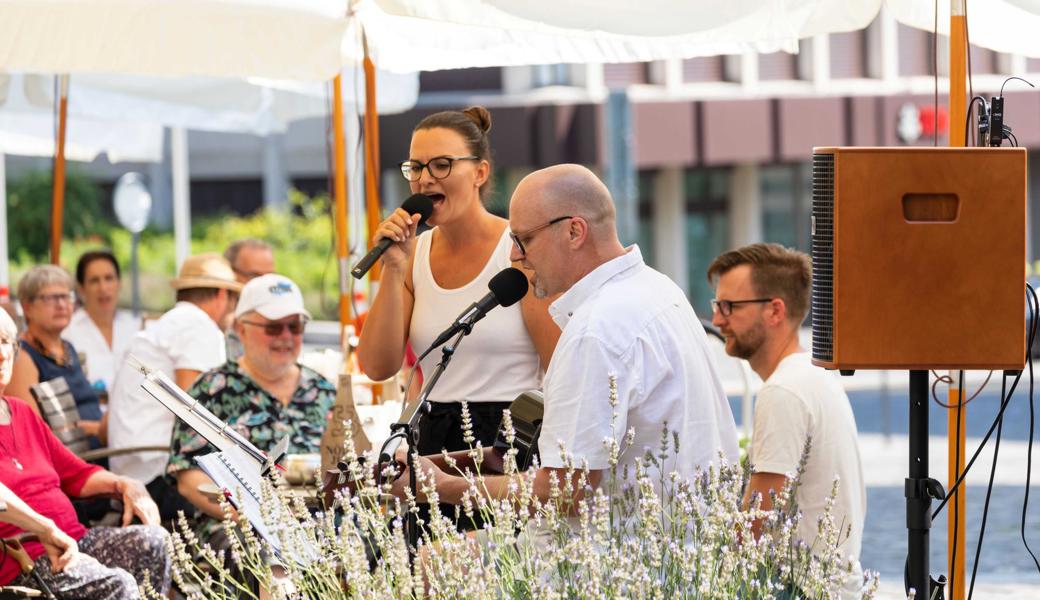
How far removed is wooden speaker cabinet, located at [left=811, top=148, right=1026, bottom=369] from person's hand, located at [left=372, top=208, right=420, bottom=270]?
138 cm

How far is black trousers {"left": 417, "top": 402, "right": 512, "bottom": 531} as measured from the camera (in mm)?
4578

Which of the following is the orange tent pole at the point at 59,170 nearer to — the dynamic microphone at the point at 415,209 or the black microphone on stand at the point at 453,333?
the dynamic microphone at the point at 415,209

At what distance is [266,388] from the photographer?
5.81 meters

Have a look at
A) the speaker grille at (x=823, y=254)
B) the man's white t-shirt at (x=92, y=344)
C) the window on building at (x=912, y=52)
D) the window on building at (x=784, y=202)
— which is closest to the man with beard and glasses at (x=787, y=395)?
the speaker grille at (x=823, y=254)

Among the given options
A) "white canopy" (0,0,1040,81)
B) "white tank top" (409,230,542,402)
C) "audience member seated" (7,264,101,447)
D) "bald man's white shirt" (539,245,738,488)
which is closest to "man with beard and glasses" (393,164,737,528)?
"bald man's white shirt" (539,245,738,488)

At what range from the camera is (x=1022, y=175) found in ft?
11.9

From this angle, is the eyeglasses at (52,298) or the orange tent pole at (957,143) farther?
the eyeglasses at (52,298)

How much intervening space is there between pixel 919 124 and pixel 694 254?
15.4 ft

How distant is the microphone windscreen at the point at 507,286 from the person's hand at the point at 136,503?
2161 mm

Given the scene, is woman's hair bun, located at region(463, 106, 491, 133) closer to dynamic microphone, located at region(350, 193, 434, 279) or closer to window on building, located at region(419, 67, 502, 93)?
dynamic microphone, located at region(350, 193, 434, 279)

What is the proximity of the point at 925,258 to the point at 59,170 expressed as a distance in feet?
23.0

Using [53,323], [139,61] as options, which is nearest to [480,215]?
[139,61]

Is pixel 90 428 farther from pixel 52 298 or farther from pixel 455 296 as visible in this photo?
pixel 455 296

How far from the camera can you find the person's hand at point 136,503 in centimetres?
550
